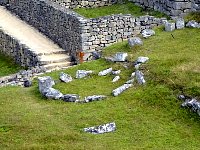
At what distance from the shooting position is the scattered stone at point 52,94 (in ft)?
41.5

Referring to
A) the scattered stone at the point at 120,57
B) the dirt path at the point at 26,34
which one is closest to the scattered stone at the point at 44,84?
the scattered stone at the point at 120,57

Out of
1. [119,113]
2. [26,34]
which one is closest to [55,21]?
[26,34]

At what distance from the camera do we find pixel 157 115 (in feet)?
37.1

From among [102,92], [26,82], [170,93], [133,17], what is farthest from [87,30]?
[170,93]

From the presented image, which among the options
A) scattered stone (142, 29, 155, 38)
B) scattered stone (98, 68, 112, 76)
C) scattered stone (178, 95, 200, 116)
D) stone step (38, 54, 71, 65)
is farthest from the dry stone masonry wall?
scattered stone (178, 95, 200, 116)

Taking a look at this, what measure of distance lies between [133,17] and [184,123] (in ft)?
26.3

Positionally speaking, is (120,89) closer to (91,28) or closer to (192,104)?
(192,104)

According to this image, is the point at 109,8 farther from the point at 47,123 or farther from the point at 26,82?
the point at 47,123

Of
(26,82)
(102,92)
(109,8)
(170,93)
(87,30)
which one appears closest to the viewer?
(170,93)

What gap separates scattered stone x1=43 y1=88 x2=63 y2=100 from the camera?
12637mm

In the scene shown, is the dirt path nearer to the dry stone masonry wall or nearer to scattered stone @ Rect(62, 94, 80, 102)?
the dry stone masonry wall

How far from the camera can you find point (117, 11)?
21.2m

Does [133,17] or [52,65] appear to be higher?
[133,17]

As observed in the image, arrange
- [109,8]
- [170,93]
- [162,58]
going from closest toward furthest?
1. [170,93]
2. [162,58]
3. [109,8]
